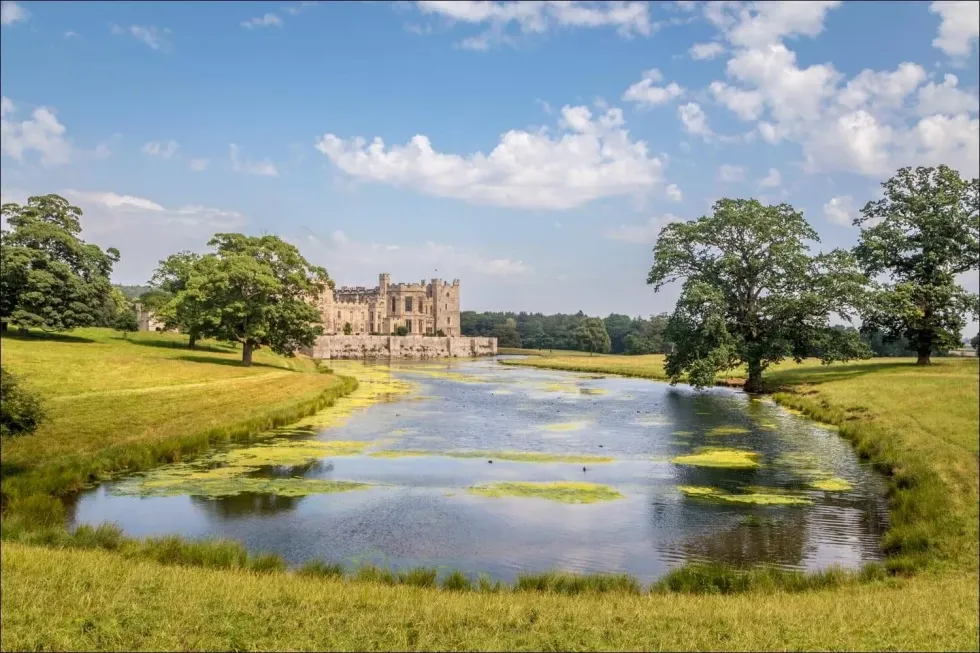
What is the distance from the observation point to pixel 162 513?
1658 centimetres

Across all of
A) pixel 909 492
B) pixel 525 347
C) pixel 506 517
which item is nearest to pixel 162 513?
pixel 506 517

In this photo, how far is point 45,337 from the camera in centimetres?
4569

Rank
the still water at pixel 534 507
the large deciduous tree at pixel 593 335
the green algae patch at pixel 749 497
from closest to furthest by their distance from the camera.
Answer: the still water at pixel 534 507
the green algae patch at pixel 749 497
the large deciduous tree at pixel 593 335

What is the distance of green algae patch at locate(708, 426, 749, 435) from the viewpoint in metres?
29.7

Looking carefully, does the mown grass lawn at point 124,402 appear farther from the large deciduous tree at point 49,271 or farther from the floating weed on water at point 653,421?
the floating weed on water at point 653,421

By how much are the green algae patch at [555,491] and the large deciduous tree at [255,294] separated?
3478 cm

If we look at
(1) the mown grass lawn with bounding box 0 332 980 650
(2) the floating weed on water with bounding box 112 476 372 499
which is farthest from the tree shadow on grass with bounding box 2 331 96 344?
(1) the mown grass lawn with bounding box 0 332 980 650

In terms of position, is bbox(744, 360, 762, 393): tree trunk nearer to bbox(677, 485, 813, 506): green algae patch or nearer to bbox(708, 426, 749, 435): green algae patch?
bbox(708, 426, 749, 435): green algae patch

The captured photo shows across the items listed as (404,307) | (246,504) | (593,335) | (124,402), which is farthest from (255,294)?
(404,307)

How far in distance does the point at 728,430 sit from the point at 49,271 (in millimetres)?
40484

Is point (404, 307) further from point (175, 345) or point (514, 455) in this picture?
point (514, 455)

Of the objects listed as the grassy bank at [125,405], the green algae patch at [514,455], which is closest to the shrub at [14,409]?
the grassy bank at [125,405]

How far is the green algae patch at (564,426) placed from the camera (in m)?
31.6

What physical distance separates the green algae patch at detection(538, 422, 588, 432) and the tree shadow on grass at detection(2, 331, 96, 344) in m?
30.9
